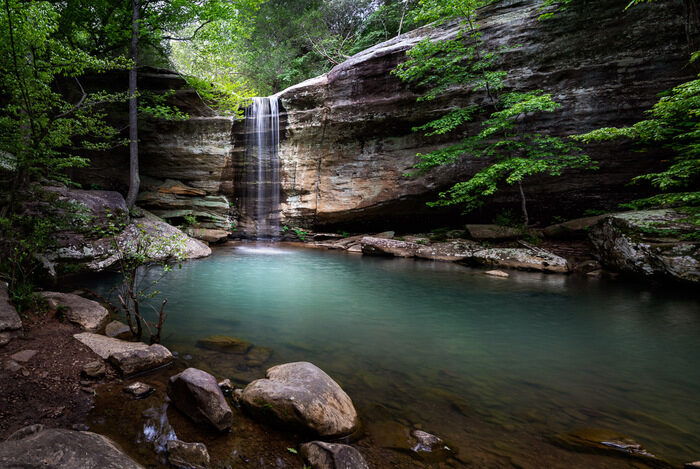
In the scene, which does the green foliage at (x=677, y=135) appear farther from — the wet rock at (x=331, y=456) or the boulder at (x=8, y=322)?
the boulder at (x=8, y=322)

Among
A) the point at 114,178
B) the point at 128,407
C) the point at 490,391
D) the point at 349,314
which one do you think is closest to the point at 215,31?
the point at 114,178

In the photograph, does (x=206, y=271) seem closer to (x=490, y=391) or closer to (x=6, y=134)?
(x=6, y=134)

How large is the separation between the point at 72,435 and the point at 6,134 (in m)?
5.64

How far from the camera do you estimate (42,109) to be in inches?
168

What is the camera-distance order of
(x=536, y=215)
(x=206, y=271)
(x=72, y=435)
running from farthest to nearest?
(x=536, y=215) → (x=206, y=271) → (x=72, y=435)

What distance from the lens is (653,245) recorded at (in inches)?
282

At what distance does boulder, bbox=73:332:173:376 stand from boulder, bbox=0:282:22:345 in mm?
499

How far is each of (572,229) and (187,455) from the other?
40.4ft

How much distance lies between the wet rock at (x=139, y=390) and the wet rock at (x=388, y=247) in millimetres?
9925

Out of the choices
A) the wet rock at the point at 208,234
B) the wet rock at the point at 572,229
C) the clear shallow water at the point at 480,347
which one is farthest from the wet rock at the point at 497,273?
the wet rock at the point at 208,234

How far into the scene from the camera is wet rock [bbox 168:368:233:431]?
2211mm

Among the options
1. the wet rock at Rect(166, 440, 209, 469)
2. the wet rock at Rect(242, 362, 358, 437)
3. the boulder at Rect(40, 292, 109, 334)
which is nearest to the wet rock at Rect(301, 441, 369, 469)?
Result: the wet rock at Rect(242, 362, 358, 437)

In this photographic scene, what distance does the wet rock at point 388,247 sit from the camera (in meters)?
11.8

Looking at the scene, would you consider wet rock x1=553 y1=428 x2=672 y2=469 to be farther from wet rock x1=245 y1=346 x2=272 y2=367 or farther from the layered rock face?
the layered rock face
